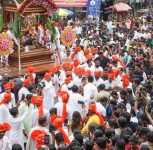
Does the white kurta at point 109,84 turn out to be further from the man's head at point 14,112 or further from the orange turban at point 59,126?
the orange turban at point 59,126

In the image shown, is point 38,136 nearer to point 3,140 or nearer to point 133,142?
point 3,140

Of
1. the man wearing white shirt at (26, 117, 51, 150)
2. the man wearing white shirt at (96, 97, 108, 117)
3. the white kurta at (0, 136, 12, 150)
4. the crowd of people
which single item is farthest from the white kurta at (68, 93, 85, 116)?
the white kurta at (0, 136, 12, 150)

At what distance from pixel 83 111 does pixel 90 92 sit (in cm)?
56

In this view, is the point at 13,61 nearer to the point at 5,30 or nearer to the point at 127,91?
the point at 5,30

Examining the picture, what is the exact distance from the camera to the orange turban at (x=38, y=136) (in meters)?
6.58

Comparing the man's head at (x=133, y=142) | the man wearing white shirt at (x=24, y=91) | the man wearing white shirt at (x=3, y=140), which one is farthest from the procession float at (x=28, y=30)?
the man's head at (x=133, y=142)

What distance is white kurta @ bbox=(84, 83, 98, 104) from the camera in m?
9.70

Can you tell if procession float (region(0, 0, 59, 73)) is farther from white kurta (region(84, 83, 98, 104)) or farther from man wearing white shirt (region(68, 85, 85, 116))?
man wearing white shirt (region(68, 85, 85, 116))

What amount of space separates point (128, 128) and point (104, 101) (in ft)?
5.44

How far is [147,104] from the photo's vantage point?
27.6 feet

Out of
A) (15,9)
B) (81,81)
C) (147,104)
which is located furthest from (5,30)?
(147,104)

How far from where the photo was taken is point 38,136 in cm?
669

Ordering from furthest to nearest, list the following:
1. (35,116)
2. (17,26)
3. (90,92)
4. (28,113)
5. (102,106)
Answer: (17,26)
(90,92)
(28,113)
(102,106)
(35,116)

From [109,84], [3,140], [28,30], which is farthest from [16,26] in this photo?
[3,140]
